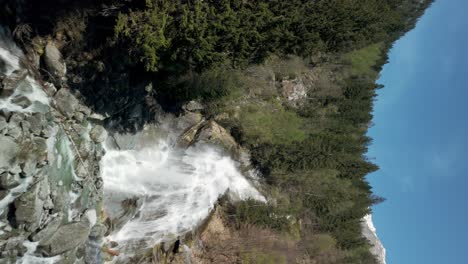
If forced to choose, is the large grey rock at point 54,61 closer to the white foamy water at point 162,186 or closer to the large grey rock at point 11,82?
the large grey rock at point 11,82

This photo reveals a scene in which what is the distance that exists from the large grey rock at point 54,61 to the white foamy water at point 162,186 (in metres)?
5.36

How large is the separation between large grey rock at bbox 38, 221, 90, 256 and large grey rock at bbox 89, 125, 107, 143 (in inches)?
174

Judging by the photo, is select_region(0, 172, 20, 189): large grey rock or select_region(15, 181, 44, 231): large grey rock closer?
select_region(0, 172, 20, 189): large grey rock

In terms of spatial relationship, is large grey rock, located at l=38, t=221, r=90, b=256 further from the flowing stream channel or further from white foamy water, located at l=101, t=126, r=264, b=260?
white foamy water, located at l=101, t=126, r=264, b=260

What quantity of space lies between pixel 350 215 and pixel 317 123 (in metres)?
10.3

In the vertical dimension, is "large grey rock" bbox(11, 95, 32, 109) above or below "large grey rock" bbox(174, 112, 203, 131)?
below

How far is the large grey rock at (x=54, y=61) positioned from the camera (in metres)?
19.7

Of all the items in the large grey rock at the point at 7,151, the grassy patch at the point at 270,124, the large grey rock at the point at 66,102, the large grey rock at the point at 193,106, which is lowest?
the large grey rock at the point at 7,151

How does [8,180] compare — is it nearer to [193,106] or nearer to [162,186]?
[162,186]

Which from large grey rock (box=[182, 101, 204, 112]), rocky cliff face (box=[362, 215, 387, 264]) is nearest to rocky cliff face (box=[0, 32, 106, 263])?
large grey rock (box=[182, 101, 204, 112])

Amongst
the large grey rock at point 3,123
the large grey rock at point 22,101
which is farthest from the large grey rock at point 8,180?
the large grey rock at point 22,101

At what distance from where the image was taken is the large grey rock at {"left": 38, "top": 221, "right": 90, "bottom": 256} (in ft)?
61.9

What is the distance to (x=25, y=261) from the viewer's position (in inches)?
714

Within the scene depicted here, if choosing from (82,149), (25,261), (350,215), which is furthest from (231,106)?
(350,215)
